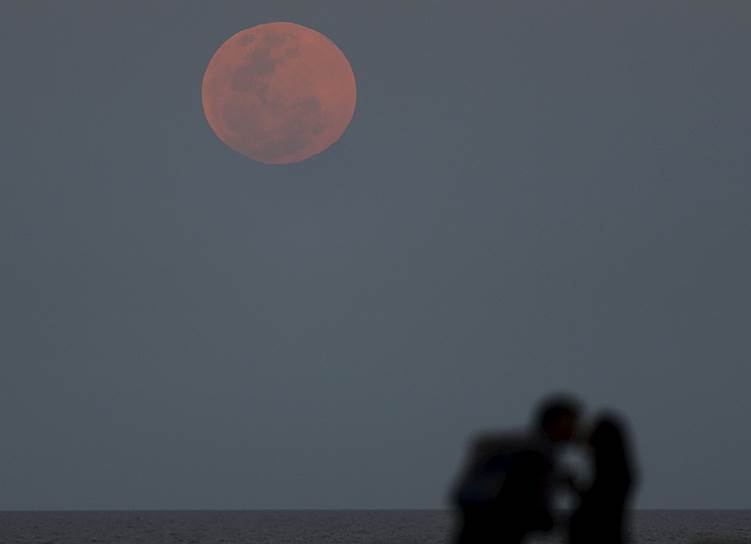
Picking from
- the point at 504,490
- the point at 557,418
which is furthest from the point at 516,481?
the point at 557,418

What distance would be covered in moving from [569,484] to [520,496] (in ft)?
4.48

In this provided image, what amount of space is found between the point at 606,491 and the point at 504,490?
6.53ft

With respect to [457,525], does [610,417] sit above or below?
above

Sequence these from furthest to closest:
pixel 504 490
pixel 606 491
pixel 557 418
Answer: pixel 606 491
pixel 557 418
pixel 504 490

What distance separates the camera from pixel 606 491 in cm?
1202

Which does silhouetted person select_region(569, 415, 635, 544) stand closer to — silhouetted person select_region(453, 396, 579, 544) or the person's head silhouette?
the person's head silhouette

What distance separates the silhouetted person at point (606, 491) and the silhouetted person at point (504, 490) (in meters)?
1.43

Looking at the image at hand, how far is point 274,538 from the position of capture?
107 metres

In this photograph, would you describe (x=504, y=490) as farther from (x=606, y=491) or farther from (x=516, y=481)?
(x=606, y=491)

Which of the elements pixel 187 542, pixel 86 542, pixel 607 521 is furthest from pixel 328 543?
pixel 607 521

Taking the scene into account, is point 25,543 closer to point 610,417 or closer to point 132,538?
point 132,538

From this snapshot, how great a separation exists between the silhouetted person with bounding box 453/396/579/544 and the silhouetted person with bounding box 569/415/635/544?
1.43 metres

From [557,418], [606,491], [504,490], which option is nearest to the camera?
[504,490]

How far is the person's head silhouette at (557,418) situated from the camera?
36.4ft
